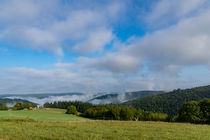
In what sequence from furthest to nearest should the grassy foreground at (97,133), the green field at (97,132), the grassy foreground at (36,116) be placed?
the grassy foreground at (36,116)
the green field at (97,132)
the grassy foreground at (97,133)

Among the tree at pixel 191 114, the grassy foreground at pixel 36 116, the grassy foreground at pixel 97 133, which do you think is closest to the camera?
the grassy foreground at pixel 97 133

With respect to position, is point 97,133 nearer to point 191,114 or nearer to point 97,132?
point 97,132

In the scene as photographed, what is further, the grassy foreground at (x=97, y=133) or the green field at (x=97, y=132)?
the green field at (x=97, y=132)

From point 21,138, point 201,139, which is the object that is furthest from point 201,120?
point 21,138

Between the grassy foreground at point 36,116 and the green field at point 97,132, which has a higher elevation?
the green field at point 97,132

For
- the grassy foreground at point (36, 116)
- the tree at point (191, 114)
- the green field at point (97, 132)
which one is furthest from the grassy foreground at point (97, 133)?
the tree at point (191, 114)

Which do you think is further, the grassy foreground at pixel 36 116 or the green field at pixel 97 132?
the grassy foreground at pixel 36 116

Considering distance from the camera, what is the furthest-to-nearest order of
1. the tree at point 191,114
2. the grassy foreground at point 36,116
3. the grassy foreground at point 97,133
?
the tree at point 191,114 < the grassy foreground at point 36,116 < the grassy foreground at point 97,133

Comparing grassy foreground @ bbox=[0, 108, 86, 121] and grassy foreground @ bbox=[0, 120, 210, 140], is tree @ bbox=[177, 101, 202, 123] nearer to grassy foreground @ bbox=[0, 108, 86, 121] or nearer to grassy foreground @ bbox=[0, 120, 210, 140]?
grassy foreground @ bbox=[0, 108, 86, 121]

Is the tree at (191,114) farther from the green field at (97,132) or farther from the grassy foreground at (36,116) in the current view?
the green field at (97,132)

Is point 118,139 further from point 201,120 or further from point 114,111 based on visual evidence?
point 114,111

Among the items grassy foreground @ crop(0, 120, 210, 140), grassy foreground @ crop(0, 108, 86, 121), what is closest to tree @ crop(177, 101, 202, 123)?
grassy foreground @ crop(0, 108, 86, 121)

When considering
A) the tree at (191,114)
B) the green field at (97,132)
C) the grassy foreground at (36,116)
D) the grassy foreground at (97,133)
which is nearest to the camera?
the grassy foreground at (97,133)

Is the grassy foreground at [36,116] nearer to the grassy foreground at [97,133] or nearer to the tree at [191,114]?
the grassy foreground at [97,133]
